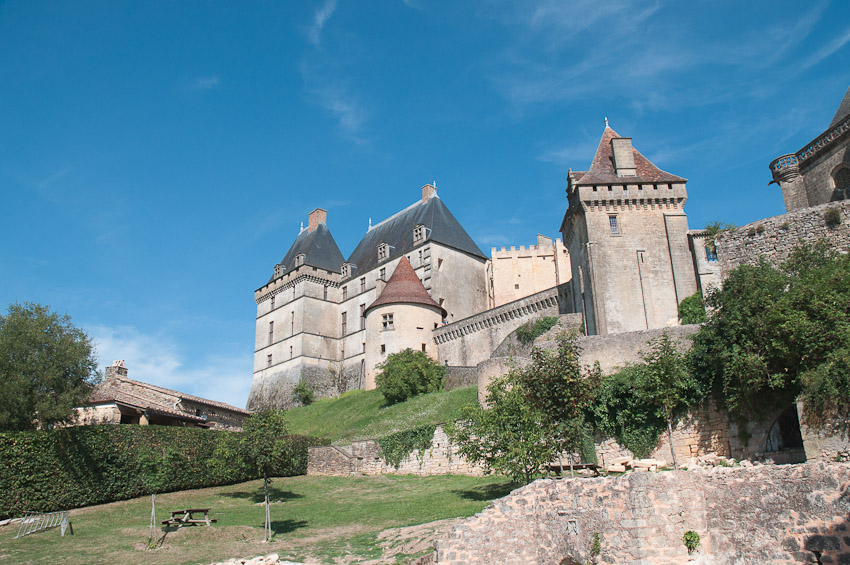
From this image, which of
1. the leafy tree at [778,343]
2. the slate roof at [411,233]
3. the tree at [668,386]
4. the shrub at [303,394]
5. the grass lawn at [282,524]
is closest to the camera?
the grass lawn at [282,524]

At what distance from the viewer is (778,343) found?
1653cm

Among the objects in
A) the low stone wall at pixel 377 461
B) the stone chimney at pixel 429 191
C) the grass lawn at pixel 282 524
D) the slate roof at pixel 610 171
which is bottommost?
the grass lawn at pixel 282 524

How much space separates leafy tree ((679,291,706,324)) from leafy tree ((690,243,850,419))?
8.33m

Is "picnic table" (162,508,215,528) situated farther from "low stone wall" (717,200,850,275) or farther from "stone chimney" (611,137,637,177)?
"stone chimney" (611,137,637,177)

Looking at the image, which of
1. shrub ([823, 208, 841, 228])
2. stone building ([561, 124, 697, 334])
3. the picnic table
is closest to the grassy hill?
stone building ([561, 124, 697, 334])

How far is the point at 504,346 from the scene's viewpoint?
129 feet

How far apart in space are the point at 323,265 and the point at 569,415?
44.1 metres

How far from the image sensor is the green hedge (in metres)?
19.2

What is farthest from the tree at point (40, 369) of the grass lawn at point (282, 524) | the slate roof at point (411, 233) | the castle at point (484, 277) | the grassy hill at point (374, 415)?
the slate roof at point (411, 233)

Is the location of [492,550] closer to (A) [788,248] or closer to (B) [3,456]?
(B) [3,456]

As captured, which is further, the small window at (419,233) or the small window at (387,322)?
the small window at (419,233)

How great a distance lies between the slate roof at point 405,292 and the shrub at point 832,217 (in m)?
27.8

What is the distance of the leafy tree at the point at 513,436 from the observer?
57.9ft

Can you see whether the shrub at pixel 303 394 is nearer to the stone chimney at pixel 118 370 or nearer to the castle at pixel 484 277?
the castle at pixel 484 277
